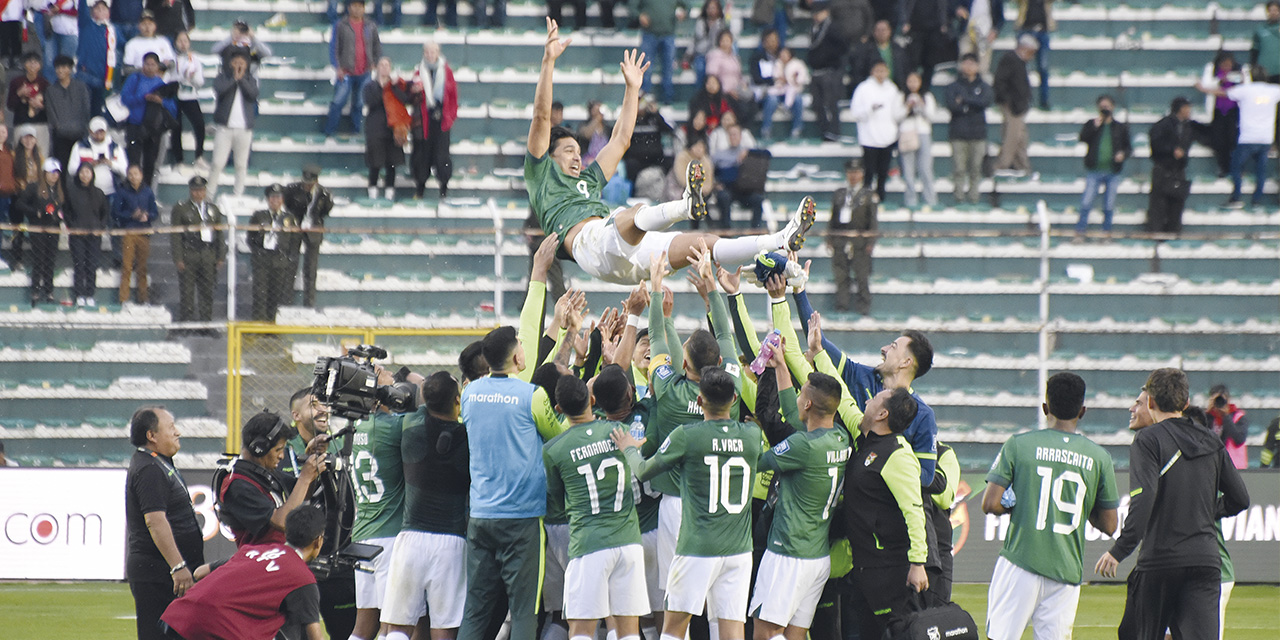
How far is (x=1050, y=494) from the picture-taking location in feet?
25.0

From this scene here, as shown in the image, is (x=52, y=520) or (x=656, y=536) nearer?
(x=656, y=536)

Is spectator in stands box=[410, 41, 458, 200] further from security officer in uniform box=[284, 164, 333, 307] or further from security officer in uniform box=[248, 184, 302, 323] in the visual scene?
security officer in uniform box=[248, 184, 302, 323]

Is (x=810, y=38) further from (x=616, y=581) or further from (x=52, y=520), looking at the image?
(x=616, y=581)

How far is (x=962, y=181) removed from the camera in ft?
66.3

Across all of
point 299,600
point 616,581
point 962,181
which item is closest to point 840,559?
point 616,581

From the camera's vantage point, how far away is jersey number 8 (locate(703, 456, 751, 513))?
25.3 feet

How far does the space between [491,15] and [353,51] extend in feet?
9.20

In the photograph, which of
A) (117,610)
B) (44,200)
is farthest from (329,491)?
(44,200)

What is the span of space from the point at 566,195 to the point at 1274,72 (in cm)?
1517

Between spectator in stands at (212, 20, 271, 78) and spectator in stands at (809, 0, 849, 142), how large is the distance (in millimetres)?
8024

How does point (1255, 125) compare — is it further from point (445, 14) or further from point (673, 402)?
point (673, 402)

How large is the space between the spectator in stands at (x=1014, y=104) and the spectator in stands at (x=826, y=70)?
7.65 feet

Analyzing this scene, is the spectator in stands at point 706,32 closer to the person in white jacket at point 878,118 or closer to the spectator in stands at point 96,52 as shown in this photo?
the person in white jacket at point 878,118

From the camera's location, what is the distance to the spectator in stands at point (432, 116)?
18.8 meters
